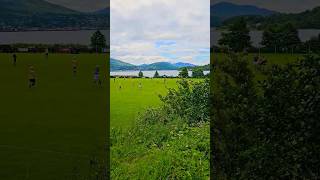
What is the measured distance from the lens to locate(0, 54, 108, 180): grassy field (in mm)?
4297

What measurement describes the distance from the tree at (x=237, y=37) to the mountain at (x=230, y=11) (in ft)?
0.26

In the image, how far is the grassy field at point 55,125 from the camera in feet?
14.1

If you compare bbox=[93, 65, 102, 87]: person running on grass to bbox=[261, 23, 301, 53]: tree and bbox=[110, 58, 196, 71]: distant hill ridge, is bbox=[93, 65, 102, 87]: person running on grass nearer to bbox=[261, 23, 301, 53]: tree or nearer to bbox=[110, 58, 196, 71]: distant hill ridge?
bbox=[110, 58, 196, 71]: distant hill ridge

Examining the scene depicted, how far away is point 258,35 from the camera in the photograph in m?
4.34

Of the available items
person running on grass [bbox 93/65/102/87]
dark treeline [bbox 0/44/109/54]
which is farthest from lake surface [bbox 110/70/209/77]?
dark treeline [bbox 0/44/109/54]

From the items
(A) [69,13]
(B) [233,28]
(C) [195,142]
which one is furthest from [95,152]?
(B) [233,28]

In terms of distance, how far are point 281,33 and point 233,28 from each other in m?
0.43

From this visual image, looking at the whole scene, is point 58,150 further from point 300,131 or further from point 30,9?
point 300,131

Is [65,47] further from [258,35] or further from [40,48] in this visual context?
[258,35]

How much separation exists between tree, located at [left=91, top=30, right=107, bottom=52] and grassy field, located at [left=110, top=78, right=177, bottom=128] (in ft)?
1.64

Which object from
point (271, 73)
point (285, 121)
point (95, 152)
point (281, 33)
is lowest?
point (95, 152)

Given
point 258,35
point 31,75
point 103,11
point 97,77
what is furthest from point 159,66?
point 31,75

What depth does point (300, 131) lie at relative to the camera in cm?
393

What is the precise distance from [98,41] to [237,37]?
4.14 feet
